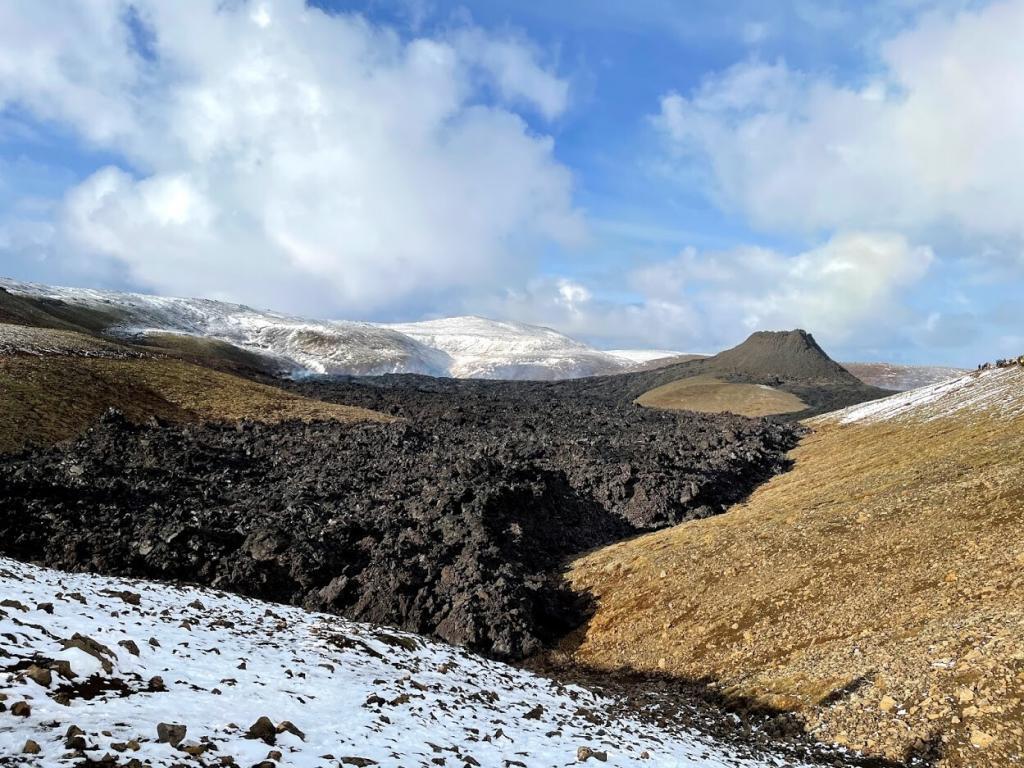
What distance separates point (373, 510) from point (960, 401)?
30916 millimetres

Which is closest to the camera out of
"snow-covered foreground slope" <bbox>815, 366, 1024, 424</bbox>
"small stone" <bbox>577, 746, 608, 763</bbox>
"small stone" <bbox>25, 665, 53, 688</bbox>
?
"small stone" <bbox>25, 665, 53, 688</bbox>

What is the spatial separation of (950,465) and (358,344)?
170 metres

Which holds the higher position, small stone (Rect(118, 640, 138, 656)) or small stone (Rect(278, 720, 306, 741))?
small stone (Rect(118, 640, 138, 656))

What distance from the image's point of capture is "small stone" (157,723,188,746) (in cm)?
649

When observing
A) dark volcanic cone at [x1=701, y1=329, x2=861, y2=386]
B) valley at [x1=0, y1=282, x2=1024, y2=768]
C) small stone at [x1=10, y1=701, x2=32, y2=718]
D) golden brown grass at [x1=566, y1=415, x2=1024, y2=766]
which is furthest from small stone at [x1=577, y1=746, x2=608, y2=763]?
dark volcanic cone at [x1=701, y1=329, x2=861, y2=386]

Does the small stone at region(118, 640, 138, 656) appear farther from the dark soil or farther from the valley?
the dark soil

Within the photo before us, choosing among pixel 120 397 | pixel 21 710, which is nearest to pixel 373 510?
pixel 21 710

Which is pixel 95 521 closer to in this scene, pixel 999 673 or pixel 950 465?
pixel 999 673

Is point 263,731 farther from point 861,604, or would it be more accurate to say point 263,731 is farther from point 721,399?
point 721,399

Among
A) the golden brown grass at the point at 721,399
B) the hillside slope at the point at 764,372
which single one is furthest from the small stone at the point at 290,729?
the hillside slope at the point at 764,372

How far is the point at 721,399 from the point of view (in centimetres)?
7975

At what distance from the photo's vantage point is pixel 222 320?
18938 centimetres

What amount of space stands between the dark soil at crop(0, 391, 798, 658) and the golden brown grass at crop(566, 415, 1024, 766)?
8.43 feet

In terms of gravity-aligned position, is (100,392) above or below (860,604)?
above
